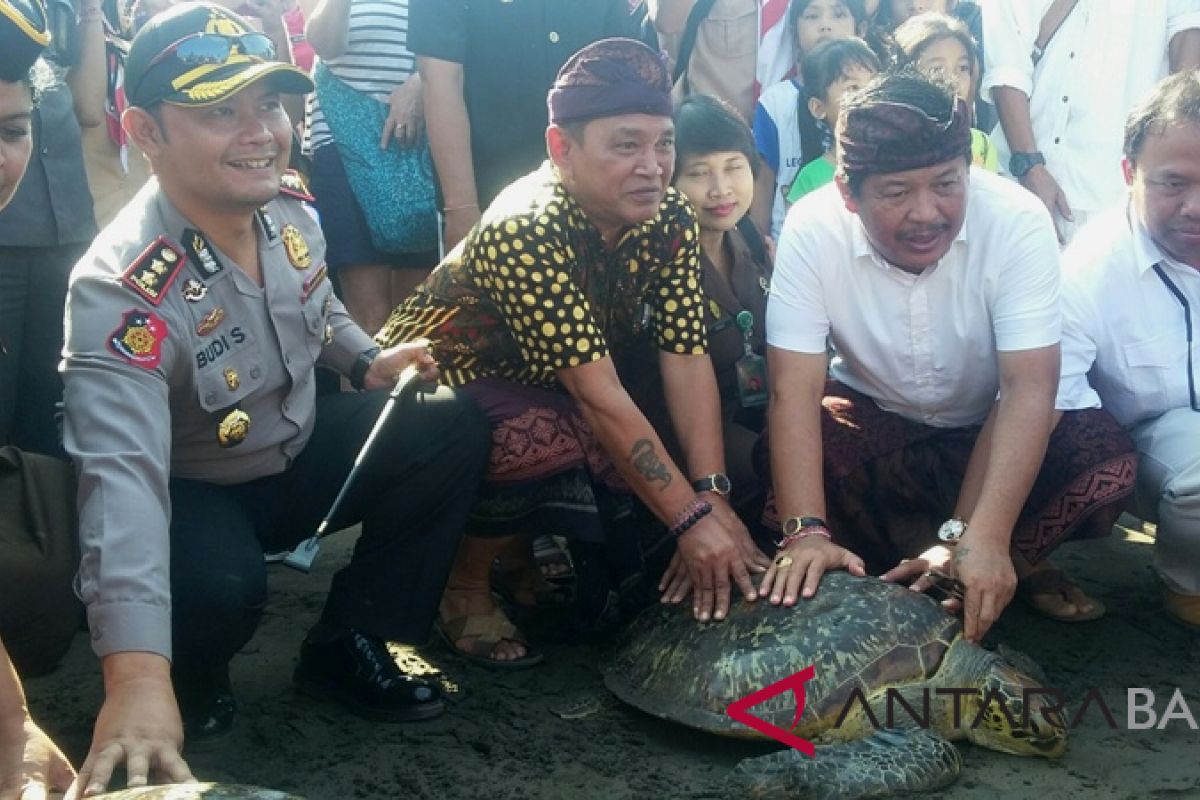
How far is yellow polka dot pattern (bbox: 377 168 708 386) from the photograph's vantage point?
2.62 m

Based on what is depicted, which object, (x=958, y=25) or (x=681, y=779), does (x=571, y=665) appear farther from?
(x=958, y=25)

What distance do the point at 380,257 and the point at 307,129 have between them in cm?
47

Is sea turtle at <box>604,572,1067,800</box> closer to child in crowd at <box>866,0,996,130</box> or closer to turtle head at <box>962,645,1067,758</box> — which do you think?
turtle head at <box>962,645,1067,758</box>

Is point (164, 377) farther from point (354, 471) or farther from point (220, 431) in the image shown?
point (354, 471)

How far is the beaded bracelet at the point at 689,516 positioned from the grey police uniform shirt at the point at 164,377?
773mm

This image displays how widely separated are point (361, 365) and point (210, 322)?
1.74 feet

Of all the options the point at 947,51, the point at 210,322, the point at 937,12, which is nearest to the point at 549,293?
the point at 210,322

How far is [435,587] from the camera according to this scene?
2.55m

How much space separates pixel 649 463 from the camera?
2.65m

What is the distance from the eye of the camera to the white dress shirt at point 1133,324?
3004mm

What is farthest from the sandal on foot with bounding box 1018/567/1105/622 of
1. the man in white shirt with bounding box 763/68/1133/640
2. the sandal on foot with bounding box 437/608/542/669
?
the sandal on foot with bounding box 437/608/542/669

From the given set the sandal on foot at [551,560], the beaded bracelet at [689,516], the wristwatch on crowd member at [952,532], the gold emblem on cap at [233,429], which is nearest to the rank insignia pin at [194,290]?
the gold emblem on cap at [233,429]

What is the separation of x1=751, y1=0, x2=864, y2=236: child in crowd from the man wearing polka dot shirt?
1.16 meters

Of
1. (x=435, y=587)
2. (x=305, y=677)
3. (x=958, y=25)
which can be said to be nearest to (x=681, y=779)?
(x=435, y=587)
